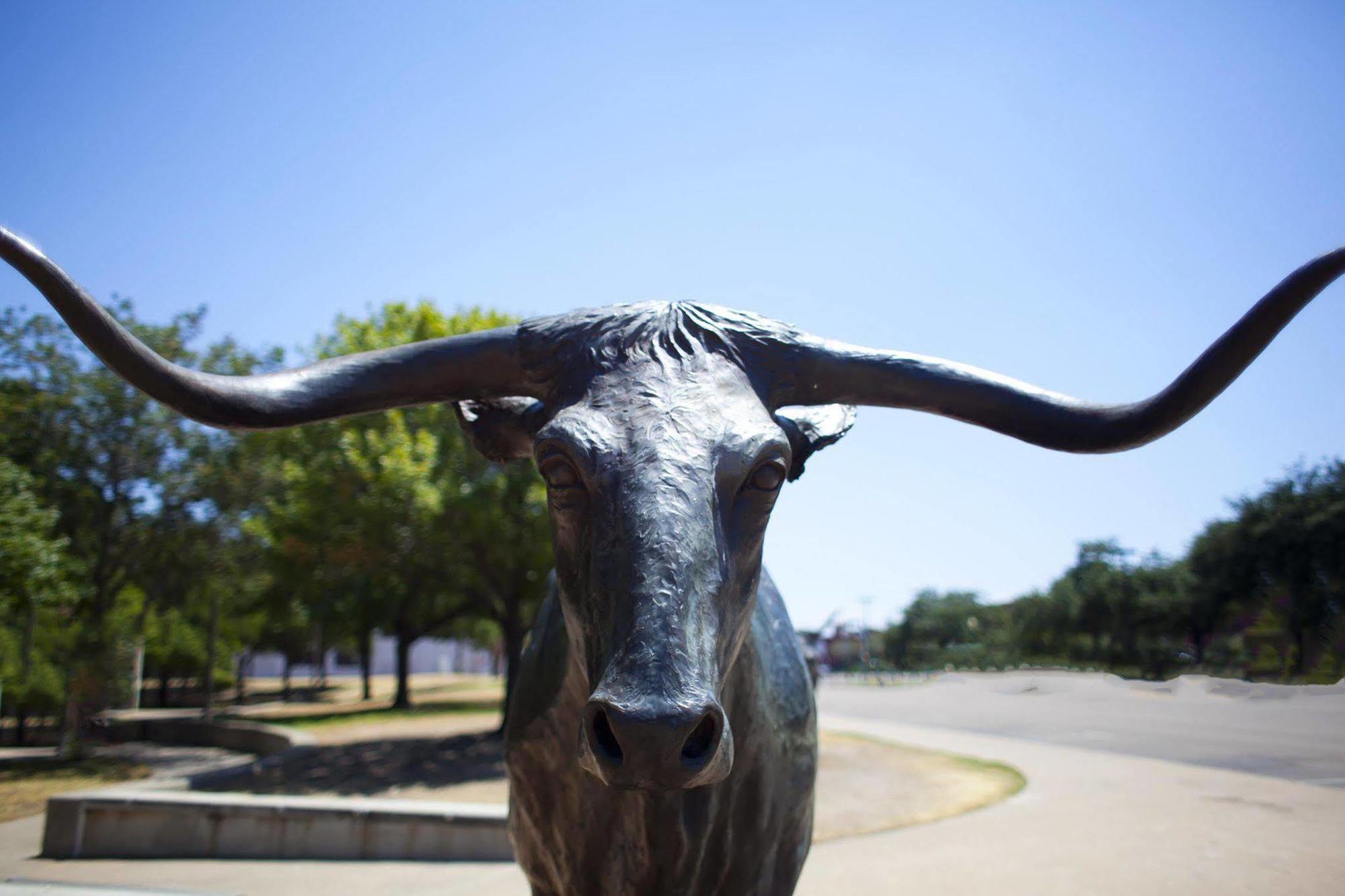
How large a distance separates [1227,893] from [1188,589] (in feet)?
58.4

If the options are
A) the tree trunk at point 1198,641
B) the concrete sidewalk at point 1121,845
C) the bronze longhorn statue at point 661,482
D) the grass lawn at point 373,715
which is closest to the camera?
the bronze longhorn statue at point 661,482

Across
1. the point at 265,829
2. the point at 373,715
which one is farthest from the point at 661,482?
the point at 373,715

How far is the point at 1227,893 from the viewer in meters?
6.69

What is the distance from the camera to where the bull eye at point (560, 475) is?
2010mm

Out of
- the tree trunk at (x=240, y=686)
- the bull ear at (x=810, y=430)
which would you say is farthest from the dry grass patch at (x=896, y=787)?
the tree trunk at (x=240, y=686)

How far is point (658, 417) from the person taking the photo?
1.99 metres

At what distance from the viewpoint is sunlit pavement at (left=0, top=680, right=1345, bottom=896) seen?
23.9 ft

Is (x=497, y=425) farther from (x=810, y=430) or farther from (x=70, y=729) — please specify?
(x=70, y=729)

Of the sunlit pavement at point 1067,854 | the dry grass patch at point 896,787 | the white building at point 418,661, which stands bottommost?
the white building at point 418,661

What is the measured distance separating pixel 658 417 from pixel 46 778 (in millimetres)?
17679

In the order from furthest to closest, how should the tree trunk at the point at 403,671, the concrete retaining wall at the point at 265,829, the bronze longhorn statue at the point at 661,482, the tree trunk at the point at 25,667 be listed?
the tree trunk at the point at 403,671
the tree trunk at the point at 25,667
the concrete retaining wall at the point at 265,829
the bronze longhorn statue at the point at 661,482

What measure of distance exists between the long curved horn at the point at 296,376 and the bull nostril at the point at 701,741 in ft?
3.76

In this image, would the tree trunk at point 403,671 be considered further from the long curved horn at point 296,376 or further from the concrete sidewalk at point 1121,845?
the long curved horn at point 296,376

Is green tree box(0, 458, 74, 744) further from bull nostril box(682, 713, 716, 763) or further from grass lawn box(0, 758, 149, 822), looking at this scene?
bull nostril box(682, 713, 716, 763)
